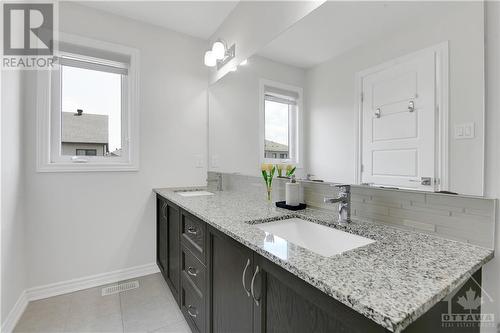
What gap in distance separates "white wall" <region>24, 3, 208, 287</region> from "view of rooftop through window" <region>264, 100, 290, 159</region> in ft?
3.68

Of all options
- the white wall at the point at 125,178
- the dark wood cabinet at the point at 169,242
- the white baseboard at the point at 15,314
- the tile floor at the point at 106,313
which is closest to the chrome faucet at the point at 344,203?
the dark wood cabinet at the point at 169,242

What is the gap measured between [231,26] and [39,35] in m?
1.63

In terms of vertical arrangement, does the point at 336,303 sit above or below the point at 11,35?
below

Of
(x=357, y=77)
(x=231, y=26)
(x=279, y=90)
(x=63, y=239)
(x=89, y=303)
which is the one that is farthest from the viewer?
(x=231, y=26)

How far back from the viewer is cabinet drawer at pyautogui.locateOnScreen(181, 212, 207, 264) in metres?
1.33

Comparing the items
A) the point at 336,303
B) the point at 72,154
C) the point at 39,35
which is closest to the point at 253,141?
the point at 336,303

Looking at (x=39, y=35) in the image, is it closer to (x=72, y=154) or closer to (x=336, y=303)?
(x=72, y=154)

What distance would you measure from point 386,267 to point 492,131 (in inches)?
23.7

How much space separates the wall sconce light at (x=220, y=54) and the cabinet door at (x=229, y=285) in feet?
5.83

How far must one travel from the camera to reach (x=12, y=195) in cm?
169

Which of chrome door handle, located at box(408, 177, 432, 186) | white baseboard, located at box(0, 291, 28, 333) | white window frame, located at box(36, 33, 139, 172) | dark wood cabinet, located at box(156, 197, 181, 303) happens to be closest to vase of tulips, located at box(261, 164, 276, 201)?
dark wood cabinet, located at box(156, 197, 181, 303)

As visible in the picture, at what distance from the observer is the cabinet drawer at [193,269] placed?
1333mm

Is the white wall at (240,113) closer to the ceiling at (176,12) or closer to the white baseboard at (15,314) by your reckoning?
the ceiling at (176,12)

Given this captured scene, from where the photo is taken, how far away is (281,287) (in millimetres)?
788
